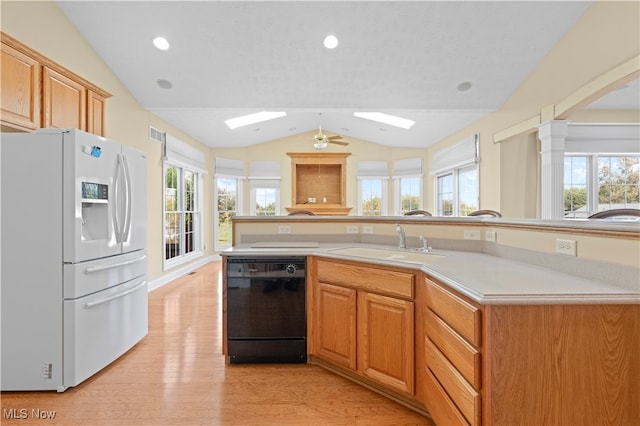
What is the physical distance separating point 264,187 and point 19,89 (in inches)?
214

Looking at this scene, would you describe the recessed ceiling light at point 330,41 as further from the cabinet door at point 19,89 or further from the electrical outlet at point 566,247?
the electrical outlet at point 566,247

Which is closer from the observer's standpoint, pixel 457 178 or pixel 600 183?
pixel 600 183

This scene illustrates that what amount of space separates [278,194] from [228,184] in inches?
48.8

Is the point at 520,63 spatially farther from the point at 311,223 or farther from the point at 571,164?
the point at 311,223

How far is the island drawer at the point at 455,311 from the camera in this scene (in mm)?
1224

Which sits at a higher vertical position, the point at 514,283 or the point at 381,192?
the point at 381,192

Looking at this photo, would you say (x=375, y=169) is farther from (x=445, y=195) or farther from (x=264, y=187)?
(x=264, y=187)

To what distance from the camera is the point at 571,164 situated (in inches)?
195

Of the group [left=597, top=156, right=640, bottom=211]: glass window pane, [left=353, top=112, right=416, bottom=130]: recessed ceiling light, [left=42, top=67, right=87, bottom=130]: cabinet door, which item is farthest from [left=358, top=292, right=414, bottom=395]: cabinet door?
[left=597, top=156, right=640, bottom=211]: glass window pane

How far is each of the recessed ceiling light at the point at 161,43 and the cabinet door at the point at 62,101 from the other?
923 millimetres

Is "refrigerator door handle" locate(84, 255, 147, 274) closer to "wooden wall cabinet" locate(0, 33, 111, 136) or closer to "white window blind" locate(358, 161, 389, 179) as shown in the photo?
"wooden wall cabinet" locate(0, 33, 111, 136)

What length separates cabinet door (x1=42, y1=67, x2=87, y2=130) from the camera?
2.68m

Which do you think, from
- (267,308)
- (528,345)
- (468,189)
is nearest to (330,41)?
(267,308)

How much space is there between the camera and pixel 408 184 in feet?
25.2
